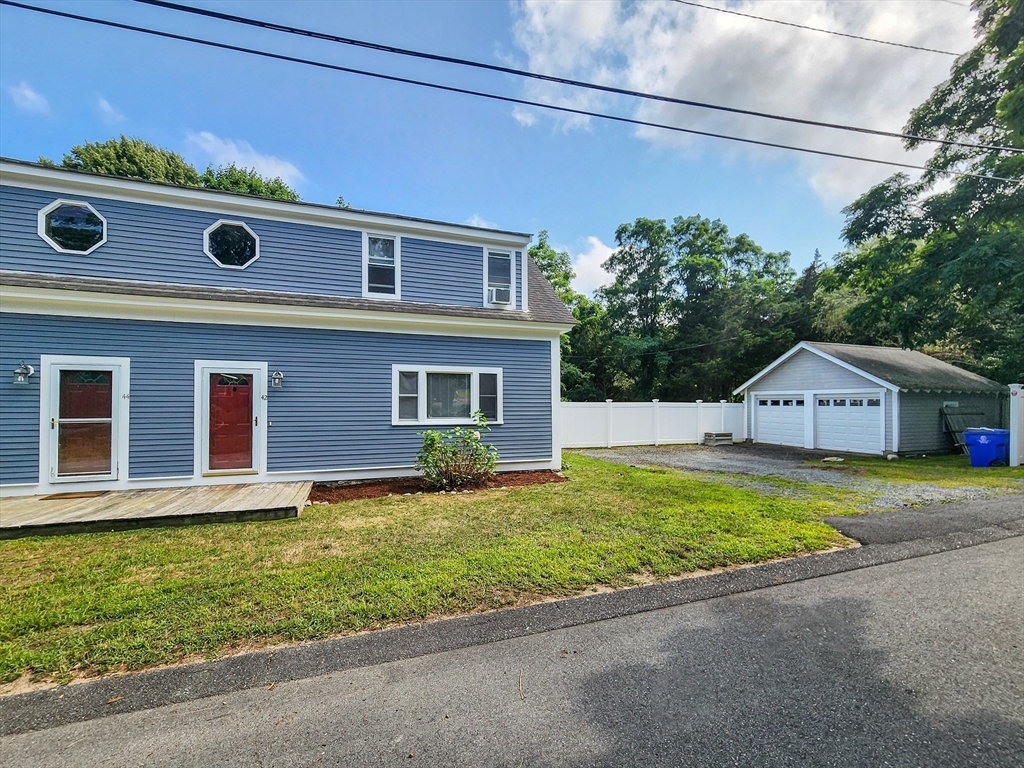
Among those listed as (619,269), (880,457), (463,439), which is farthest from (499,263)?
(619,269)

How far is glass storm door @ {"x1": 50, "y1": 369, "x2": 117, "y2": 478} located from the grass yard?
7.67 ft

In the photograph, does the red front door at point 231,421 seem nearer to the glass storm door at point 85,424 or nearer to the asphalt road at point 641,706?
the glass storm door at point 85,424

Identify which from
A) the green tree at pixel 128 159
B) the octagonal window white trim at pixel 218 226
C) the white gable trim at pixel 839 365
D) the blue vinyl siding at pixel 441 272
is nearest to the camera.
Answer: the octagonal window white trim at pixel 218 226

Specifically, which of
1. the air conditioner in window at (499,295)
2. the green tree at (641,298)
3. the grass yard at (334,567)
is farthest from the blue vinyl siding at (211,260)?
the green tree at (641,298)

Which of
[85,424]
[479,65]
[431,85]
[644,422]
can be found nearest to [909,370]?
[644,422]

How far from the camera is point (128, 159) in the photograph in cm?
2103

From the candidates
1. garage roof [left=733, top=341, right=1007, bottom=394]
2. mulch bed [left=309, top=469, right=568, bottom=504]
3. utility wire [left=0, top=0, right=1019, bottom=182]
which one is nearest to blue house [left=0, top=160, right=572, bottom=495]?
mulch bed [left=309, top=469, right=568, bottom=504]

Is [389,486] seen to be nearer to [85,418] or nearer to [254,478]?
[254,478]

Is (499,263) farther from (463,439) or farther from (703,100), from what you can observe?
(703,100)

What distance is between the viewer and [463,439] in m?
8.10

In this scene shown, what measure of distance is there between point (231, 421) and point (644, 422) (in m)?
13.1

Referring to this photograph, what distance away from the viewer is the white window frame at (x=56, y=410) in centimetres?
655

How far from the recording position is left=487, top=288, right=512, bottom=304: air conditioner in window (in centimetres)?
952

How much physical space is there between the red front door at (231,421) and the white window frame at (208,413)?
0.06 m
